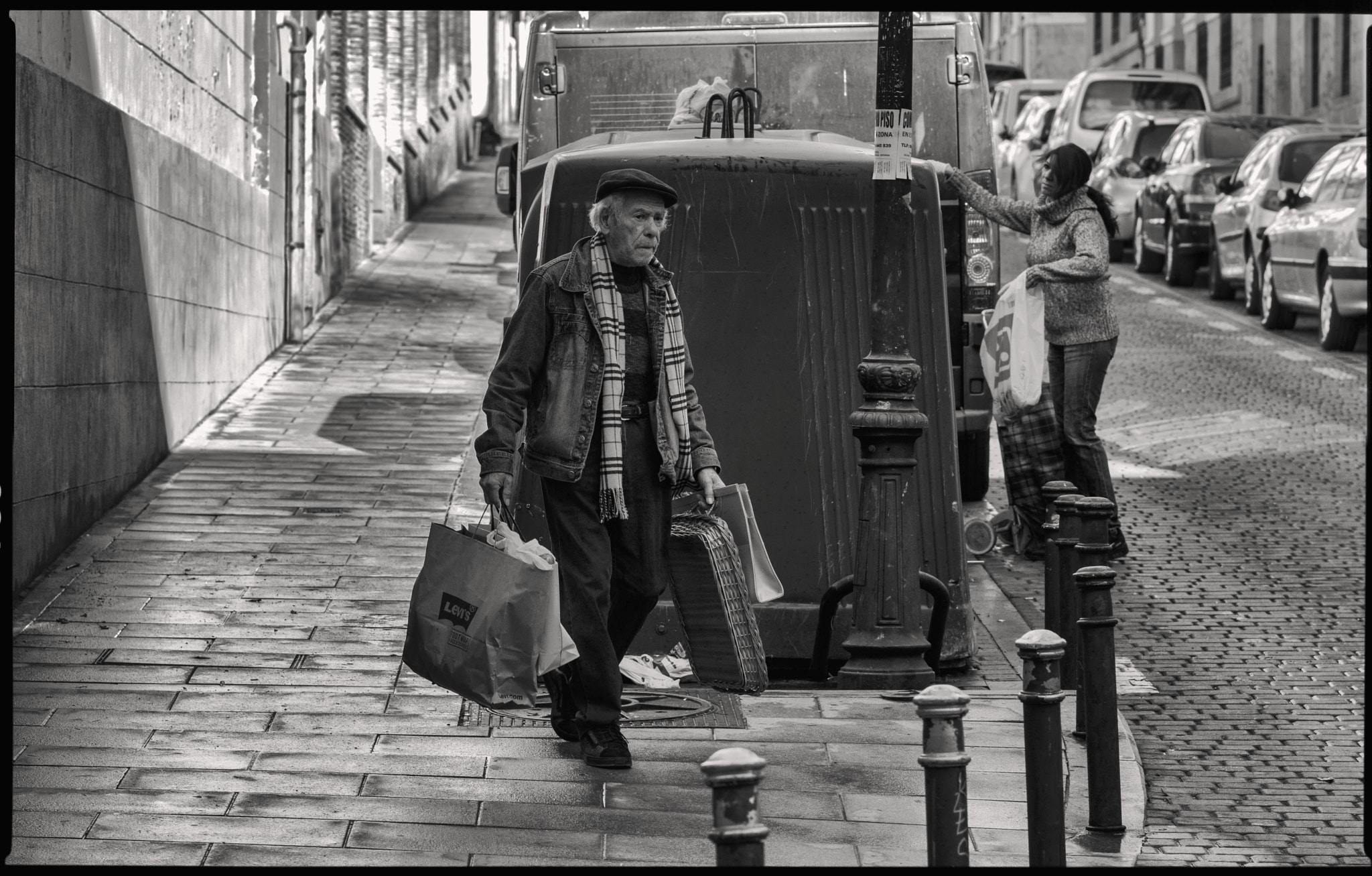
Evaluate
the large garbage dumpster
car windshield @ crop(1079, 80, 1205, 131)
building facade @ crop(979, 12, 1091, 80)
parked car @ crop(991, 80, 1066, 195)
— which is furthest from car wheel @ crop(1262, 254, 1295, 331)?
building facade @ crop(979, 12, 1091, 80)

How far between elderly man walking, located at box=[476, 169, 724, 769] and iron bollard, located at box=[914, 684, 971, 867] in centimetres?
181

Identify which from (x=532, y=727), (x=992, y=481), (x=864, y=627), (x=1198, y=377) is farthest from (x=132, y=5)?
(x=1198, y=377)

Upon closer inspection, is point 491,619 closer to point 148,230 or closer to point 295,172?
point 148,230

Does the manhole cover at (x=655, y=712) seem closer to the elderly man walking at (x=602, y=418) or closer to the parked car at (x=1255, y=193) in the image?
the elderly man walking at (x=602, y=418)

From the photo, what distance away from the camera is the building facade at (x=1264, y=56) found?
119 feet

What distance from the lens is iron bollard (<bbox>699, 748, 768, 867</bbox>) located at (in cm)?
378

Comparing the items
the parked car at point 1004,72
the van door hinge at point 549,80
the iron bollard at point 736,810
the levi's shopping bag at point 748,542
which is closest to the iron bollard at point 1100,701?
the levi's shopping bag at point 748,542

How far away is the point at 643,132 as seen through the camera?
11.1 m

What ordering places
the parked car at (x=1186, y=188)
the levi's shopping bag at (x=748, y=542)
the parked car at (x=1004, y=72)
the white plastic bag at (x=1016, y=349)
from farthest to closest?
the parked car at (x=1004, y=72) → the parked car at (x=1186, y=188) → the white plastic bag at (x=1016, y=349) → the levi's shopping bag at (x=748, y=542)

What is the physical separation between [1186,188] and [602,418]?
17836 mm

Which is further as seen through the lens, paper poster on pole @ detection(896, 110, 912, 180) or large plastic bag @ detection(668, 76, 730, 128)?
large plastic bag @ detection(668, 76, 730, 128)

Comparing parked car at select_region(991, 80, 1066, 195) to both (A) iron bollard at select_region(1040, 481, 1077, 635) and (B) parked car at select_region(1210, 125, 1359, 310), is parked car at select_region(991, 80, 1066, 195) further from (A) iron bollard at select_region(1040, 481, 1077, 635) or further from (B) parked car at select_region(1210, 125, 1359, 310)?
(A) iron bollard at select_region(1040, 481, 1077, 635)

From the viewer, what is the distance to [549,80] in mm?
11930

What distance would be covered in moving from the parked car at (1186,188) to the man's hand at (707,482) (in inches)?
657
